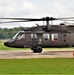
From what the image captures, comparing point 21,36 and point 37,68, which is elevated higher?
point 21,36

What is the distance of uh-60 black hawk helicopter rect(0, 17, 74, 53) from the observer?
32.1 metres

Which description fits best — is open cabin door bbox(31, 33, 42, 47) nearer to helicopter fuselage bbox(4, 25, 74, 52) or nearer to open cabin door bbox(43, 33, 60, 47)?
helicopter fuselage bbox(4, 25, 74, 52)

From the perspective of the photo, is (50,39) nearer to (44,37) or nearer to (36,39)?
(44,37)

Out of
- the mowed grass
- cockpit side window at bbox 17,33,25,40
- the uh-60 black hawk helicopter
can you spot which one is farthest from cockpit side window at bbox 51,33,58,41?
the mowed grass

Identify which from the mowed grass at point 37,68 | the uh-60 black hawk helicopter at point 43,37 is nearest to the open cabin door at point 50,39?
the uh-60 black hawk helicopter at point 43,37

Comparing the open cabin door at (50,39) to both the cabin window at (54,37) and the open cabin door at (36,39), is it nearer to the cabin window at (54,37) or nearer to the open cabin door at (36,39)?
the cabin window at (54,37)

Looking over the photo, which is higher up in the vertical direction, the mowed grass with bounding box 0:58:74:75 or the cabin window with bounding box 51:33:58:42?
the cabin window with bounding box 51:33:58:42

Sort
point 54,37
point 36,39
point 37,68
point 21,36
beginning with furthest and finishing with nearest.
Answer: point 54,37, point 36,39, point 21,36, point 37,68

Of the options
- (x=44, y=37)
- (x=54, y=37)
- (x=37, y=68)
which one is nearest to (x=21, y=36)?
(x=44, y=37)

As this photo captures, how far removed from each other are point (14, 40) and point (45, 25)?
3564 millimetres

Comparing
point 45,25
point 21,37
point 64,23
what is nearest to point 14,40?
point 21,37

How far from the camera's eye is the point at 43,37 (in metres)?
32.5

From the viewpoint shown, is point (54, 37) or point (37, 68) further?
point (54, 37)

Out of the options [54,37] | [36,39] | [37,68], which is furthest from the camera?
[54,37]
